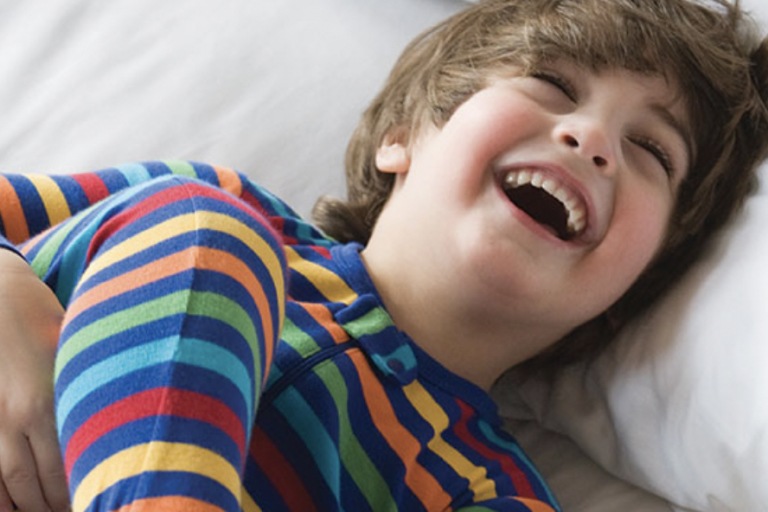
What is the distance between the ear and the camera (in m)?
1.08

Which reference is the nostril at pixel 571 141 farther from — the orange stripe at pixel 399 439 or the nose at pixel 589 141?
the orange stripe at pixel 399 439

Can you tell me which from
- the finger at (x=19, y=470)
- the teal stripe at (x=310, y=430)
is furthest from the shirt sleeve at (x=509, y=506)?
the finger at (x=19, y=470)

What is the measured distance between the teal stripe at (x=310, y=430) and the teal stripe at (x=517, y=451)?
193 millimetres

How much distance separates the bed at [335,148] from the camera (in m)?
0.94

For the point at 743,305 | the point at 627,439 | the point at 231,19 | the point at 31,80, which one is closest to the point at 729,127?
the point at 743,305

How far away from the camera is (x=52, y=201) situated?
97 centimetres

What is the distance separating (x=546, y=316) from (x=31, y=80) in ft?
2.17

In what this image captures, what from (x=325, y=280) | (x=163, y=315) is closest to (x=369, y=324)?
(x=325, y=280)

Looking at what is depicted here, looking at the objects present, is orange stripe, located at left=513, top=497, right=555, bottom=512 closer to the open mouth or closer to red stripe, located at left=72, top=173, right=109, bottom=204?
the open mouth

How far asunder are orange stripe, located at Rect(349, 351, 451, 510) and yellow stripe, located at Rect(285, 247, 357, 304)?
0.26 ft

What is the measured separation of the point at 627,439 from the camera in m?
1.02

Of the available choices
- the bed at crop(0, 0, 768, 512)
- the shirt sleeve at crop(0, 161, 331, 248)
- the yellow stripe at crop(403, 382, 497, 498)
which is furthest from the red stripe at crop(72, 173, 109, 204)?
the yellow stripe at crop(403, 382, 497, 498)

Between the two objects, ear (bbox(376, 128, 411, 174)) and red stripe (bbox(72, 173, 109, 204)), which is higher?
ear (bbox(376, 128, 411, 174))

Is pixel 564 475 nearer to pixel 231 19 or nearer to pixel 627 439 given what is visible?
pixel 627 439
